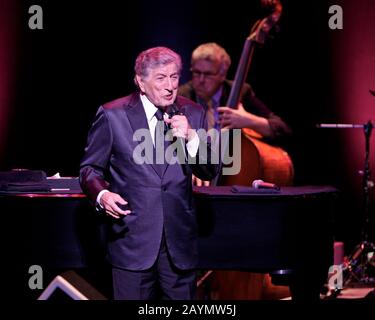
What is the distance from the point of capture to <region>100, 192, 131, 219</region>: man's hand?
317cm

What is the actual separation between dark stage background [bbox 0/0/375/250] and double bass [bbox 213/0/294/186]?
78cm

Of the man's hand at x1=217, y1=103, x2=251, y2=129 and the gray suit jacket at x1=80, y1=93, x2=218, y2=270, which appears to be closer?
the gray suit jacket at x1=80, y1=93, x2=218, y2=270

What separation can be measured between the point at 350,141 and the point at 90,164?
360 centimetres

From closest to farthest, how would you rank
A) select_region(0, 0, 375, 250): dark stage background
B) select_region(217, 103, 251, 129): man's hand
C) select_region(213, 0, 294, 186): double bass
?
select_region(213, 0, 294, 186): double bass
select_region(217, 103, 251, 129): man's hand
select_region(0, 0, 375, 250): dark stage background

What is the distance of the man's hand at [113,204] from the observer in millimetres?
3168

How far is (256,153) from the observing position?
509 cm

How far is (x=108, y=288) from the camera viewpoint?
5.95m

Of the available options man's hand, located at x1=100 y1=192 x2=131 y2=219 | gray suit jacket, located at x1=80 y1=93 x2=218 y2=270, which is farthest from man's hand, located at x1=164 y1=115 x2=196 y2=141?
man's hand, located at x1=100 y1=192 x2=131 y2=219

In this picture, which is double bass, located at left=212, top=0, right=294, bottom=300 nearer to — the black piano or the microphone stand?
the microphone stand

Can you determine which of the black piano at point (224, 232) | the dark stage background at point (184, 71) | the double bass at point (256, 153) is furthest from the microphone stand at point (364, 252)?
the black piano at point (224, 232)

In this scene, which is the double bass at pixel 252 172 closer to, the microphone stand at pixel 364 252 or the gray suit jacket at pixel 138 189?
the microphone stand at pixel 364 252
